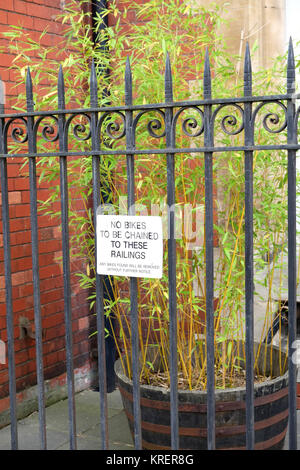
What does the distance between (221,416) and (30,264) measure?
164 centimetres

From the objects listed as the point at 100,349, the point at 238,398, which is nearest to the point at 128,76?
the point at 100,349

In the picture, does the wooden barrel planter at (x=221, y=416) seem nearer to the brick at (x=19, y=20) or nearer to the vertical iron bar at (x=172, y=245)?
the vertical iron bar at (x=172, y=245)

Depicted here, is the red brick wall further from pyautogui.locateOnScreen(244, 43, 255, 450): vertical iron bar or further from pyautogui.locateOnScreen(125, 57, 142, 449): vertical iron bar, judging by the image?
pyautogui.locateOnScreen(244, 43, 255, 450): vertical iron bar

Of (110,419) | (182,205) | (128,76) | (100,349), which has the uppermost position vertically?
(128,76)

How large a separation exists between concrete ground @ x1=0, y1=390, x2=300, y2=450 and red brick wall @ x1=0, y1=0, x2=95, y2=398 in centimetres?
24

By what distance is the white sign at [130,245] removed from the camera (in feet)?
7.13

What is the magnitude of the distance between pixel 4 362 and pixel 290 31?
304 centimetres

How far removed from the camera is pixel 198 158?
3.16m

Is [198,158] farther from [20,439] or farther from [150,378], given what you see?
[20,439]

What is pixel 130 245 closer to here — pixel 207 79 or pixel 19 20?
pixel 207 79

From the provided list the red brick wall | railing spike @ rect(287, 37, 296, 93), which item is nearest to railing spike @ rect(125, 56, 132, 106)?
railing spike @ rect(287, 37, 296, 93)

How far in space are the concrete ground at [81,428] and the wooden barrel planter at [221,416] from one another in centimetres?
47

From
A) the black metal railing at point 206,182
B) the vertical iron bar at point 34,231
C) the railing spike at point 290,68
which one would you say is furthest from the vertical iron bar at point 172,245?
the vertical iron bar at point 34,231
